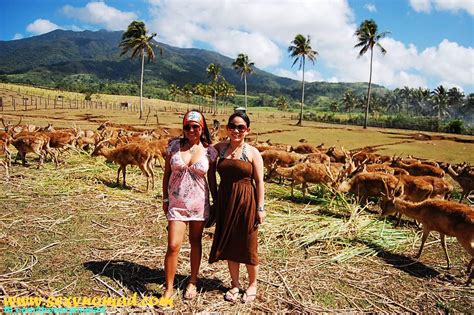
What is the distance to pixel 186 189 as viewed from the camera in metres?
4.36

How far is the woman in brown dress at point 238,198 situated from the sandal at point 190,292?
18.3 inches

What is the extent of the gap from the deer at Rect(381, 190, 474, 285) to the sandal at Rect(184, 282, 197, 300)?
4.17 m

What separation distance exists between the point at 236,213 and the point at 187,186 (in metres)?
0.69

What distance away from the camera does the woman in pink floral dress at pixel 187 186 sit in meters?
4.36

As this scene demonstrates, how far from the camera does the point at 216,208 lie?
4.55 m

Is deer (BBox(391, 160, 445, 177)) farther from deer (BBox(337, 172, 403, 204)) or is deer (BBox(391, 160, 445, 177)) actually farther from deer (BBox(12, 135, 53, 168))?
deer (BBox(12, 135, 53, 168))

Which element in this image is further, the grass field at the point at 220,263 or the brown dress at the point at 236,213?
the grass field at the point at 220,263

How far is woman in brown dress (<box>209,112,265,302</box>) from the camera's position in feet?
14.2

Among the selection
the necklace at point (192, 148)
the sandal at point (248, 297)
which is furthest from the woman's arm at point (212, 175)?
the sandal at point (248, 297)

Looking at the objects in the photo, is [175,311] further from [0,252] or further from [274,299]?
[0,252]

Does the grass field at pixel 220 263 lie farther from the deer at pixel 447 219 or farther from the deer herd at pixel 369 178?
the deer herd at pixel 369 178

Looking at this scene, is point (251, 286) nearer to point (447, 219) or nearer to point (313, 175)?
point (447, 219)

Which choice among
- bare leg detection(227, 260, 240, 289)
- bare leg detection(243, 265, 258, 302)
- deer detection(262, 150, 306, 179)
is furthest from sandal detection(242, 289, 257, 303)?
deer detection(262, 150, 306, 179)

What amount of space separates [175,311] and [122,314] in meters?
0.63
